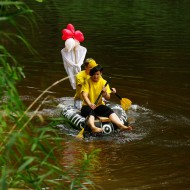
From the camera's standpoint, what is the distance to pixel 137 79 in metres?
14.5

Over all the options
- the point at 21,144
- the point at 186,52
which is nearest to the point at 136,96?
the point at 186,52

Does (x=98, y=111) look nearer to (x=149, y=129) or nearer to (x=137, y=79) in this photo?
(x=149, y=129)

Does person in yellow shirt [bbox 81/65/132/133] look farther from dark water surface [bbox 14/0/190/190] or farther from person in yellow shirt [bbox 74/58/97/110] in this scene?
dark water surface [bbox 14/0/190/190]

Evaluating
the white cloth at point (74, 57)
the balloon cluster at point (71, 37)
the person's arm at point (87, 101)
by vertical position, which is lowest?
the person's arm at point (87, 101)

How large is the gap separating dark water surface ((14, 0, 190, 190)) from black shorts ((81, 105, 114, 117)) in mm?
481

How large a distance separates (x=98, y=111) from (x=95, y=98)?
283 millimetres

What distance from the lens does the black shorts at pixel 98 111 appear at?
1023cm

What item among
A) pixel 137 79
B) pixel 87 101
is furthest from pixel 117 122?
pixel 137 79

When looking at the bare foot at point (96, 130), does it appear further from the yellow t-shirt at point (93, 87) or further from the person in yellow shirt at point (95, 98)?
the yellow t-shirt at point (93, 87)

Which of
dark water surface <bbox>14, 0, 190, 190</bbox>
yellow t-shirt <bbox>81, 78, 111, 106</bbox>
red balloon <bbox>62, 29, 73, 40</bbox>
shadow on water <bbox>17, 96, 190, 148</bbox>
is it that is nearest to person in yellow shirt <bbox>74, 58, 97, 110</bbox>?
yellow t-shirt <bbox>81, 78, 111, 106</bbox>

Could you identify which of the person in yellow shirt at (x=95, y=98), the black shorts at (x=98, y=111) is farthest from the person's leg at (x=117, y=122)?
the black shorts at (x=98, y=111)

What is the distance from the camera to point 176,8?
32.5 metres

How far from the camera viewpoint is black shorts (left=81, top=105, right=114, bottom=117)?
1023 cm

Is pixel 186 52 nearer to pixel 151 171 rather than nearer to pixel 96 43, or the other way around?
pixel 96 43
